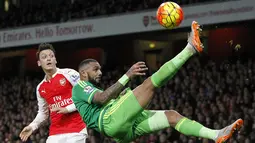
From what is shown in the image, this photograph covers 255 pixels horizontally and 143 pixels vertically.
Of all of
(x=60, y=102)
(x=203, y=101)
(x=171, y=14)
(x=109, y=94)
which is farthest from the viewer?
(x=203, y=101)

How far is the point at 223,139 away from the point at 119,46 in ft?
62.9

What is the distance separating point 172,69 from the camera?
22.6ft

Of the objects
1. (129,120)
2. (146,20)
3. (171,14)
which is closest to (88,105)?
(129,120)

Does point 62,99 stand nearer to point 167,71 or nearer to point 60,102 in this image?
point 60,102

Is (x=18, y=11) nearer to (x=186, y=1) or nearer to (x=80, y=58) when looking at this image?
(x=80, y=58)

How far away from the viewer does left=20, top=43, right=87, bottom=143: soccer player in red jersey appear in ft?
27.6

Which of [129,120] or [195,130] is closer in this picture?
[195,130]

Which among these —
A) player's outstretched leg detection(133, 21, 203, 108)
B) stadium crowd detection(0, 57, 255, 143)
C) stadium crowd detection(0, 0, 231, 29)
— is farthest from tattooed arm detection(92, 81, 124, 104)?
stadium crowd detection(0, 0, 231, 29)

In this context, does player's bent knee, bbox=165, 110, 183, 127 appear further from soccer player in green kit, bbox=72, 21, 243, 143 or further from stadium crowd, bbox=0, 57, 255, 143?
stadium crowd, bbox=0, 57, 255, 143

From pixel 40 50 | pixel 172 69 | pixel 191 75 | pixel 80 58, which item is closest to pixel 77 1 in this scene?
pixel 80 58

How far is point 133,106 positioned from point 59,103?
1751mm

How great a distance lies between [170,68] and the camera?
6883 millimetres

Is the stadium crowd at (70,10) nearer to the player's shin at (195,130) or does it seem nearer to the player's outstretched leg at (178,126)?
the player's outstretched leg at (178,126)

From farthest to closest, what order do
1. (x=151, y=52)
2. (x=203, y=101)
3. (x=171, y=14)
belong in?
(x=151, y=52) < (x=203, y=101) < (x=171, y=14)
